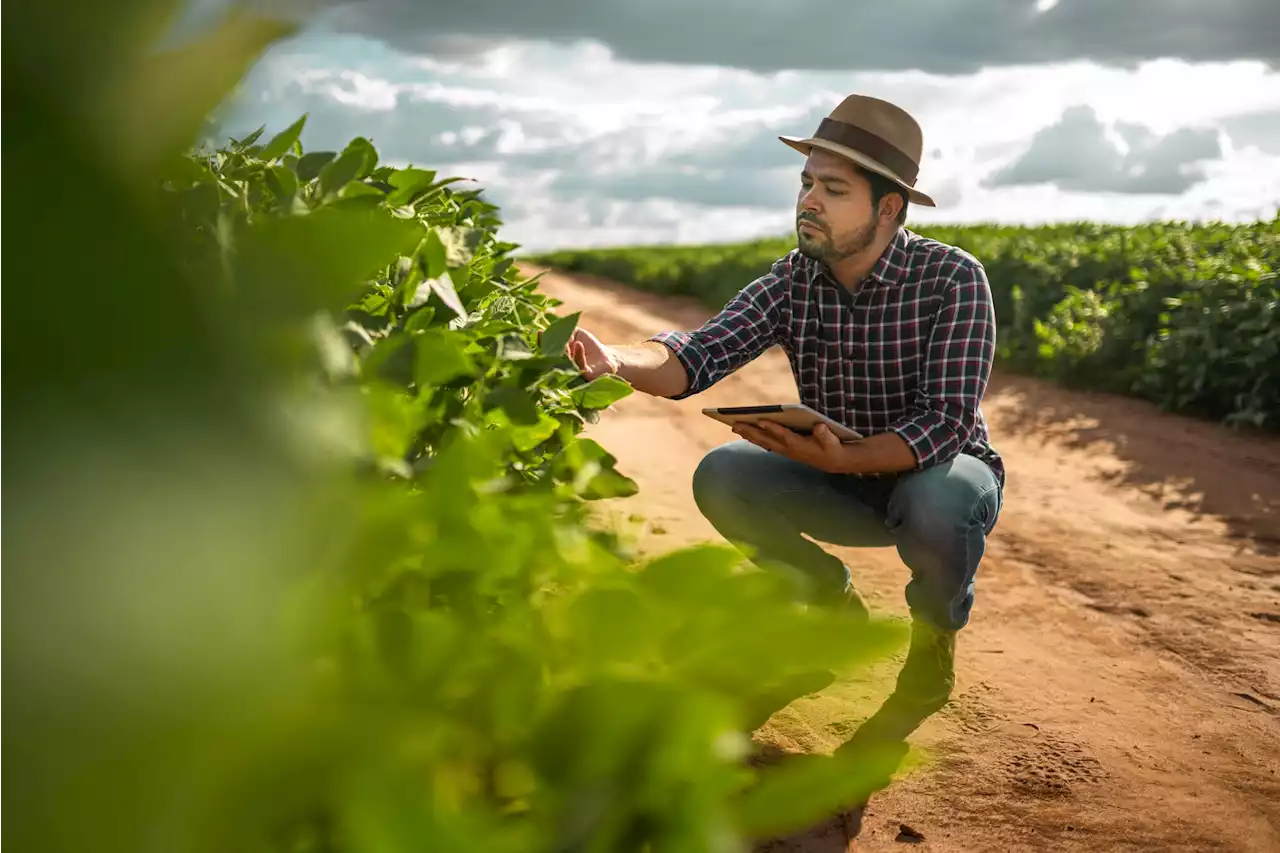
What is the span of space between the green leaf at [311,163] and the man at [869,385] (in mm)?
1669

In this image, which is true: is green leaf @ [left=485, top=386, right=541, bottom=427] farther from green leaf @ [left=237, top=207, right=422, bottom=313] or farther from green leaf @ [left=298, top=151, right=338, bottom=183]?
green leaf @ [left=237, top=207, right=422, bottom=313]

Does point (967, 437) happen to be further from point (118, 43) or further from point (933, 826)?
point (118, 43)

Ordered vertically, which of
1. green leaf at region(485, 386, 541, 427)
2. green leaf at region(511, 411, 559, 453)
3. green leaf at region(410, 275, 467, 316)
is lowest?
green leaf at region(511, 411, 559, 453)

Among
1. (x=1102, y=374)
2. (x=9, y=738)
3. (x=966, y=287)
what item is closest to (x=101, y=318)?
(x=9, y=738)

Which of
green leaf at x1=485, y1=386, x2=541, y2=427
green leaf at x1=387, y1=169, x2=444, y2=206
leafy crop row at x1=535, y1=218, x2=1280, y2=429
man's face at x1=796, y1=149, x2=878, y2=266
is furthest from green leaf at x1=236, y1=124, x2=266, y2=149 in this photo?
leafy crop row at x1=535, y1=218, x2=1280, y2=429

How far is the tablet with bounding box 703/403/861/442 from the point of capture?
3.48 m

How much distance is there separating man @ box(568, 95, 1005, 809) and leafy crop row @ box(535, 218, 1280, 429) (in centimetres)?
617

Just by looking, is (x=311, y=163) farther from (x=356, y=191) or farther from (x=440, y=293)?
(x=440, y=293)

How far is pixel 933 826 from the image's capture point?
329 centimetres

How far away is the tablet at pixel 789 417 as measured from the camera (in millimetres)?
3484

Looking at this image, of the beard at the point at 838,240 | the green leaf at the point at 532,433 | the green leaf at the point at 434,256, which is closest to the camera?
the green leaf at the point at 434,256

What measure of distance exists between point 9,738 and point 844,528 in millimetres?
3805

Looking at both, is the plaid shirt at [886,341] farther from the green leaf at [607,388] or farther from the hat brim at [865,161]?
the green leaf at [607,388]

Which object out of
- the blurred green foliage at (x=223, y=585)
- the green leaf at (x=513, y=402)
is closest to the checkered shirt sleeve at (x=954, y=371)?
the green leaf at (x=513, y=402)
